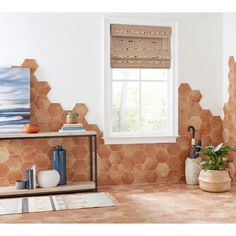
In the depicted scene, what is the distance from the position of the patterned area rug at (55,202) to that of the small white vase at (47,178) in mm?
171

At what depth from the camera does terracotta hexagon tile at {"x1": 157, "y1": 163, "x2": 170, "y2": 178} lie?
4.79 metres

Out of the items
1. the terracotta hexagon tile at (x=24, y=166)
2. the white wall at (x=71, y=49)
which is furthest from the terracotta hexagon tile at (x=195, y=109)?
the terracotta hexagon tile at (x=24, y=166)

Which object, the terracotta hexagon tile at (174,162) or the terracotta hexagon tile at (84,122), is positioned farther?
the terracotta hexagon tile at (174,162)

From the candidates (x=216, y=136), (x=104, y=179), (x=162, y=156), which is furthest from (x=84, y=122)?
(x=216, y=136)

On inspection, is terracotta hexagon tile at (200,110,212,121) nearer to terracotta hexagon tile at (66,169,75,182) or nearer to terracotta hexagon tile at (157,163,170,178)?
terracotta hexagon tile at (157,163,170,178)

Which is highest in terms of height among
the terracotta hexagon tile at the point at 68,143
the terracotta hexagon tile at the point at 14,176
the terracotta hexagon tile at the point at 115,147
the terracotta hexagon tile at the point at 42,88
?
the terracotta hexagon tile at the point at 42,88

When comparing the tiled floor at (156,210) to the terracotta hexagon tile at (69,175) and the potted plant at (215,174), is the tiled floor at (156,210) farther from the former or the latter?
the terracotta hexagon tile at (69,175)

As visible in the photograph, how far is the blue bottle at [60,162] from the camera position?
4.21m

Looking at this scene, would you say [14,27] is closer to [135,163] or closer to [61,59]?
[61,59]

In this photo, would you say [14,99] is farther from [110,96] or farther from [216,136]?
[216,136]

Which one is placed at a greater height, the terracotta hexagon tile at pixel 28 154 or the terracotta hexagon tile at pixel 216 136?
the terracotta hexagon tile at pixel 216 136

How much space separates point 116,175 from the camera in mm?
4625

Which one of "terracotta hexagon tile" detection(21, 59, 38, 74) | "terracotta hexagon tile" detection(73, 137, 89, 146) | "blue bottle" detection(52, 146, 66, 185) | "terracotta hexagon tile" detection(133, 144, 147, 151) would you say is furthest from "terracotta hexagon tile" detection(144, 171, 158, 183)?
"terracotta hexagon tile" detection(21, 59, 38, 74)

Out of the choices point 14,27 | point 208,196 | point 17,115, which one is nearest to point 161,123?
point 208,196
